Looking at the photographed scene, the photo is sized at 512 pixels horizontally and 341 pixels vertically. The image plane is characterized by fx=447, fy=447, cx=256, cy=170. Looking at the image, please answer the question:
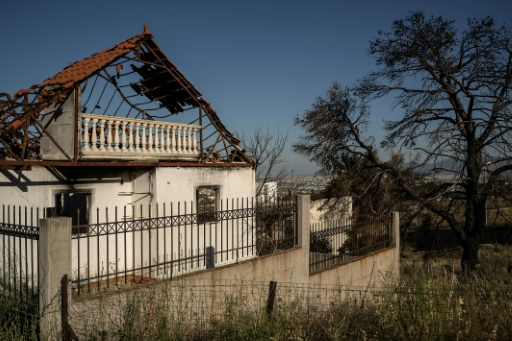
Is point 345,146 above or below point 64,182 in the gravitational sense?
above

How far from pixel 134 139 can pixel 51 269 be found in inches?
245

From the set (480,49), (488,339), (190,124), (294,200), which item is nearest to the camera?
(488,339)

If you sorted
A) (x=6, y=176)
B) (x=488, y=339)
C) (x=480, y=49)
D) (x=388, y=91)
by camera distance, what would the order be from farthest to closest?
(x=388, y=91), (x=480, y=49), (x=6, y=176), (x=488, y=339)

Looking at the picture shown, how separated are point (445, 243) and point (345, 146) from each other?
38.0 feet

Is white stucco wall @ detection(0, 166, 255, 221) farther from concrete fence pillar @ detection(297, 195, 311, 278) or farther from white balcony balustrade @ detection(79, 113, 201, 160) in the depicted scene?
concrete fence pillar @ detection(297, 195, 311, 278)

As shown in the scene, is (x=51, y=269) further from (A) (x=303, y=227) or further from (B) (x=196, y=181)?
(B) (x=196, y=181)

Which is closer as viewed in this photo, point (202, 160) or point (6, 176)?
point (6, 176)

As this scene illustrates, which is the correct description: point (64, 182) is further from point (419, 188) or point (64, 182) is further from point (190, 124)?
point (419, 188)

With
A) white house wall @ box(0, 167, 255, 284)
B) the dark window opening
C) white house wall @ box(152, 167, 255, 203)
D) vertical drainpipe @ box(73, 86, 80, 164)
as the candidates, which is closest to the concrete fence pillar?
white house wall @ box(0, 167, 255, 284)

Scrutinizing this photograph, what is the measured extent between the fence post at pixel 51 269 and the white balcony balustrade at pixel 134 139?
467 centimetres

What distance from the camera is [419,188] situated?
19016 millimetres

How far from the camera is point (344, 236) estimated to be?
13.8 meters

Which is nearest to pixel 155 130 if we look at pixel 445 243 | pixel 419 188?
pixel 419 188

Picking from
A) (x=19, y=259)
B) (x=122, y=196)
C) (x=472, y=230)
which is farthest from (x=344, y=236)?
(x=19, y=259)
